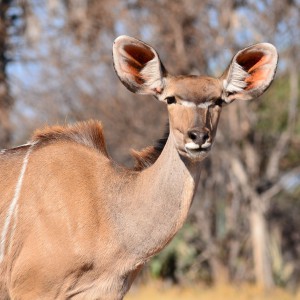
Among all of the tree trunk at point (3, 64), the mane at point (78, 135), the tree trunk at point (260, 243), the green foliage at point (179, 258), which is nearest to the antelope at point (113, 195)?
the mane at point (78, 135)

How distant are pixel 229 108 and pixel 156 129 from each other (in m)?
1.17

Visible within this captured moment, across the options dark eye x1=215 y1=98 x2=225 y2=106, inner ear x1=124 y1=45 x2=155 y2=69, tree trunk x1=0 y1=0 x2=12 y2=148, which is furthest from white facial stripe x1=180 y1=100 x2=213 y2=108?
tree trunk x1=0 y1=0 x2=12 y2=148

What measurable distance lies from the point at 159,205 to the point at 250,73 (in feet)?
3.60

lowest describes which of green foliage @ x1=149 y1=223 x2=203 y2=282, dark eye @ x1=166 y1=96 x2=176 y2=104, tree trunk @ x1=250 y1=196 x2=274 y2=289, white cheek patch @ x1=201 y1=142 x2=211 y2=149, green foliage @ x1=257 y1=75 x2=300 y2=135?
green foliage @ x1=149 y1=223 x2=203 y2=282

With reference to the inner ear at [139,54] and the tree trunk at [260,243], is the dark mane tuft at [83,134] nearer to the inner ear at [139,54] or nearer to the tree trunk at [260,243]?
the inner ear at [139,54]

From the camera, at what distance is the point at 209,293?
511 inches

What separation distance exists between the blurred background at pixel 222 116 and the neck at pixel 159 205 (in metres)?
5.85

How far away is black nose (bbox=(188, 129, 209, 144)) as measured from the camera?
5562mm

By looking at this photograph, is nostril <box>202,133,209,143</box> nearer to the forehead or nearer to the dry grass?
the forehead

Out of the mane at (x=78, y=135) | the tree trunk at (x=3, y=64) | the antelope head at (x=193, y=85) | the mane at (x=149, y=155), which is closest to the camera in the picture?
the antelope head at (x=193, y=85)

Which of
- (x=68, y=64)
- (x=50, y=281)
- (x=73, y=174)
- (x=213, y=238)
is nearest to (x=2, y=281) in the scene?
(x=50, y=281)

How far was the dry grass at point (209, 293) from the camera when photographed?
12143mm

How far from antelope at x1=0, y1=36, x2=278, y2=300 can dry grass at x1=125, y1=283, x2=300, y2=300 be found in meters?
6.01

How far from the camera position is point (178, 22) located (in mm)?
13242
